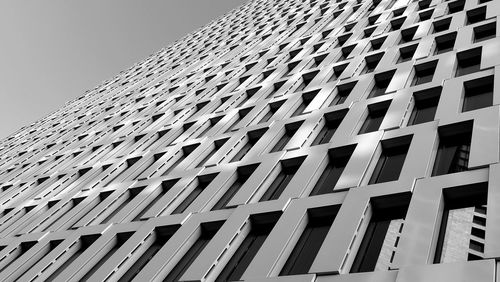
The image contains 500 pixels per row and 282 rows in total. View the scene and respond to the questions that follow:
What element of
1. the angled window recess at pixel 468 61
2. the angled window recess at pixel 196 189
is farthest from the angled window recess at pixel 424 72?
the angled window recess at pixel 196 189

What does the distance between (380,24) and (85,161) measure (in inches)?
614

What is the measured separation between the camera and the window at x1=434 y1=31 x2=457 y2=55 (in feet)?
61.5

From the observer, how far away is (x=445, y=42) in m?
19.1

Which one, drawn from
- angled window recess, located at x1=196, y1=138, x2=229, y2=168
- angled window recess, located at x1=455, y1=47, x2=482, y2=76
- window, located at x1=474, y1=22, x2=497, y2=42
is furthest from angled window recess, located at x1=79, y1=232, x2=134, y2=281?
Answer: window, located at x1=474, y1=22, x2=497, y2=42

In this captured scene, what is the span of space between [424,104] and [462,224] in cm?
622

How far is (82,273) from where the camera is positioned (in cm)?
1453

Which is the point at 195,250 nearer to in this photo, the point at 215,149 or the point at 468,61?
the point at 215,149

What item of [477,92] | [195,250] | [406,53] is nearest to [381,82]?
[406,53]

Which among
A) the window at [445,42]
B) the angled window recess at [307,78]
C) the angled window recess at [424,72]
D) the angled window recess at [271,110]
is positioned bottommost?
the angled window recess at [271,110]

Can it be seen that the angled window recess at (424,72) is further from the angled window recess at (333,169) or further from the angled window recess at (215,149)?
the angled window recess at (215,149)

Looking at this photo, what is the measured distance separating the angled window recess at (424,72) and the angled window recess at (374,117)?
200cm

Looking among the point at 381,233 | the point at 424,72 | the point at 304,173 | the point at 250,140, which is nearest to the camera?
the point at 381,233

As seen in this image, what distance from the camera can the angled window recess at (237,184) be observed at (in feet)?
48.4

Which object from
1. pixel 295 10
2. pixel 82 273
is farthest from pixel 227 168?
pixel 295 10
